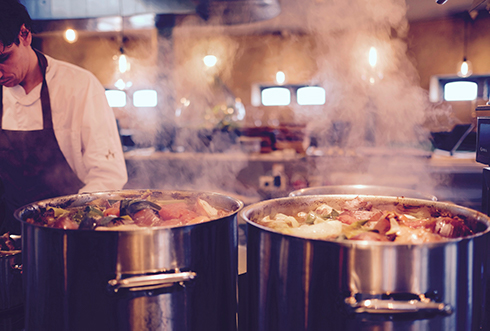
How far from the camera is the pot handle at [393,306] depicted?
71cm

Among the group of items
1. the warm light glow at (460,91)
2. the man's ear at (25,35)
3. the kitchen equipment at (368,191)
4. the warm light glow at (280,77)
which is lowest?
the kitchen equipment at (368,191)

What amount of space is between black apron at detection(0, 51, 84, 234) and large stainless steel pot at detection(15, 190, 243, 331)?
4.03ft

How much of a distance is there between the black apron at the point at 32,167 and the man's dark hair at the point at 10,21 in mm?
216

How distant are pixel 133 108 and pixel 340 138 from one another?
6694 millimetres

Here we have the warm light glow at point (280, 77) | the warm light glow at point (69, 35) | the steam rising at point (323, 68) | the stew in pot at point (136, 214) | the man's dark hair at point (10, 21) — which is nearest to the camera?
the stew in pot at point (136, 214)

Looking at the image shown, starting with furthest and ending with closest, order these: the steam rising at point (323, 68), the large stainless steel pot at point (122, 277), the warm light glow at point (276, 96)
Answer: the warm light glow at point (276, 96) → the steam rising at point (323, 68) → the large stainless steel pot at point (122, 277)

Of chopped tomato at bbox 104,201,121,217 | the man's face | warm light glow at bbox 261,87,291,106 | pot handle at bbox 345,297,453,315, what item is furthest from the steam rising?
pot handle at bbox 345,297,453,315

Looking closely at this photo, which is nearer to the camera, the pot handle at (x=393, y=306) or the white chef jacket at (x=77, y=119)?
the pot handle at (x=393, y=306)

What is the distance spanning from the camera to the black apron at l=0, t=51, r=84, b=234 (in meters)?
2.00

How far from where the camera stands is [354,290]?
0.73m

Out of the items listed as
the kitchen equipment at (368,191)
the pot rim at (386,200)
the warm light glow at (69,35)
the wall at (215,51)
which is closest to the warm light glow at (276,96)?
the wall at (215,51)

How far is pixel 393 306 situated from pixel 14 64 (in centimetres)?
193

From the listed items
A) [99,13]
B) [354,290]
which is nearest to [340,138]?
[99,13]

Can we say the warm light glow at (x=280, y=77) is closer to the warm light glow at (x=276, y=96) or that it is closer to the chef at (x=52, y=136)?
the warm light glow at (x=276, y=96)
